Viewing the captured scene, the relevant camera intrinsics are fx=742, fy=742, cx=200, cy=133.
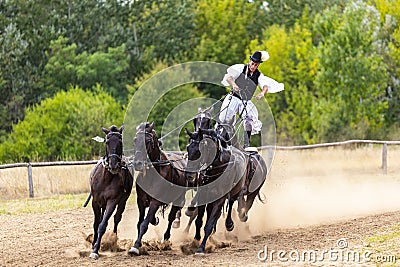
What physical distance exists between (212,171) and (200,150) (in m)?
0.67

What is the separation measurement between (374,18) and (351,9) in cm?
128

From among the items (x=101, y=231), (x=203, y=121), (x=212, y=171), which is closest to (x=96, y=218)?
(x=101, y=231)

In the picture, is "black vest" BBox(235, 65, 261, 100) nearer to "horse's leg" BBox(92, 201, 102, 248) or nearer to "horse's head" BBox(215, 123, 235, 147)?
"horse's head" BBox(215, 123, 235, 147)

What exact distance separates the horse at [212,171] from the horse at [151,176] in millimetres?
304

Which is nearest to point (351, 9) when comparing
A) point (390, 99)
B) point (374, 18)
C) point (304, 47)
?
point (374, 18)

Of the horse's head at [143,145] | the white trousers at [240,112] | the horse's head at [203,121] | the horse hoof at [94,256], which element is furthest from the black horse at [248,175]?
the horse hoof at [94,256]

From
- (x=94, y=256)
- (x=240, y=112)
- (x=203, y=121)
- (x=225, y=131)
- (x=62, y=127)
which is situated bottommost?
(x=94, y=256)

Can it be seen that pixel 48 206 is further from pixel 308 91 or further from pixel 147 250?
pixel 308 91

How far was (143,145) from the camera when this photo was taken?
10.6 m

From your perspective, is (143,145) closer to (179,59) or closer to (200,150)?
(200,150)

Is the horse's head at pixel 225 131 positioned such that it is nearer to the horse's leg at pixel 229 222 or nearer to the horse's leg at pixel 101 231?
the horse's leg at pixel 229 222

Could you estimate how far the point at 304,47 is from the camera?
45594 millimetres

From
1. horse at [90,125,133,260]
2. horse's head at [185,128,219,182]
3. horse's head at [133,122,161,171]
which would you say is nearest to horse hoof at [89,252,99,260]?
horse at [90,125,133,260]

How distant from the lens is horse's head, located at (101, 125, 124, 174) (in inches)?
410
